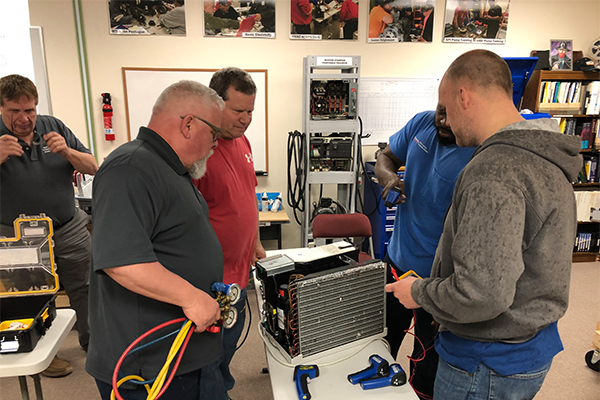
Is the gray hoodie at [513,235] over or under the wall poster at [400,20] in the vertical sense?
under

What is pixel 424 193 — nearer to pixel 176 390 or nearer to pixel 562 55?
pixel 176 390

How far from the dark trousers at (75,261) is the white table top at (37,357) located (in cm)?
101

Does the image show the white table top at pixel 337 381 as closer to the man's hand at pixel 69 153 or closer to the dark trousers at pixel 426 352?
the dark trousers at pixel 426 352

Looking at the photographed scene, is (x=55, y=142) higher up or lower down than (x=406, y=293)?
higher up

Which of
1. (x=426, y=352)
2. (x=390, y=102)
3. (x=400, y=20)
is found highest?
(x=400, y=20)

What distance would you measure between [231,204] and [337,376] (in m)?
0.75

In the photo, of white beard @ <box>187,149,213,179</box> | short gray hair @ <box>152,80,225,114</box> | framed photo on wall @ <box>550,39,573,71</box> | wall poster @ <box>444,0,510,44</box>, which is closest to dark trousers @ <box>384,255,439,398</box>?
white beard @ <box>187,149,213,179</box>

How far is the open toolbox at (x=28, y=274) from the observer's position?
144cm

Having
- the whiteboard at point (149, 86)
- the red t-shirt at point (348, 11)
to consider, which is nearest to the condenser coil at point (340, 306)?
the whiteboard at point (149, 86)

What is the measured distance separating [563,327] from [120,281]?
320 cm

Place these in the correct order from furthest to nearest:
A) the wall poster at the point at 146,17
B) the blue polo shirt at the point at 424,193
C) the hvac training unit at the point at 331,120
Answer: the wall poster at the point at 146,17, the hvac training unit at the point at 331,120, the blue polo shirt at the point at 424,193

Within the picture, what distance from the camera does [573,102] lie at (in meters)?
3.90

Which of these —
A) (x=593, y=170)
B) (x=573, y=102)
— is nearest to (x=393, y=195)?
(x=573, y=102)

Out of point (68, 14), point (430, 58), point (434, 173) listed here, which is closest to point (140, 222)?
point (434, 173)
